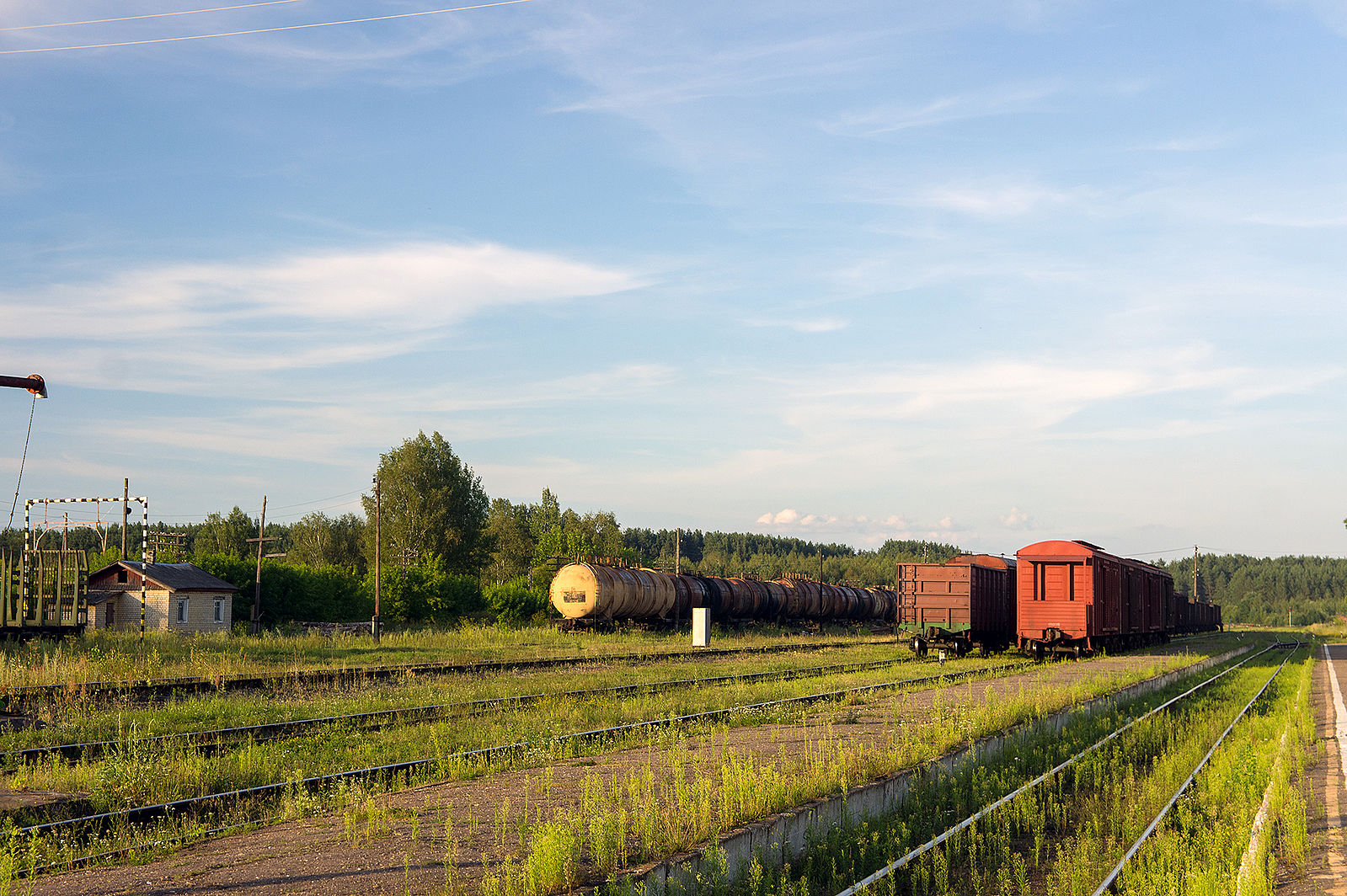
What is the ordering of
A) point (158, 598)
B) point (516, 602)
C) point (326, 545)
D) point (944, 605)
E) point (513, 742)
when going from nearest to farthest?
point (513, 742) → point (944, 605) → point (158, 598) → point (516, 602) → point (326, 545)

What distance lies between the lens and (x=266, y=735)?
14250 millimetres

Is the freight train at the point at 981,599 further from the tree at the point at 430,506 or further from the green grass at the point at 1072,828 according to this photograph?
the tree at the point at 430,506

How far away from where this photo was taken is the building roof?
127 feet

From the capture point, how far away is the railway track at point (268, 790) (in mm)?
8820

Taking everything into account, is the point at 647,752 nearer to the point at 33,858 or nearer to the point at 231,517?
the point at 33,858

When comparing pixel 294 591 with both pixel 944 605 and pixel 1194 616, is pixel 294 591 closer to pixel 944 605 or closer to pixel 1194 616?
pixel 944 605

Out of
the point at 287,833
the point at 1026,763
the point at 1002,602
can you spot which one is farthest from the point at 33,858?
the point at 1002,602

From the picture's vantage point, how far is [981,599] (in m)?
33.2

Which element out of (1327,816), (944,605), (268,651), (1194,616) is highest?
(944,605)

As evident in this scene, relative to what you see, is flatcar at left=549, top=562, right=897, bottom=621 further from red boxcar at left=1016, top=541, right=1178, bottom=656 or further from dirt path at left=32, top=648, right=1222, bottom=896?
dirt path at left=32, top=648, right=1222, bottom=896

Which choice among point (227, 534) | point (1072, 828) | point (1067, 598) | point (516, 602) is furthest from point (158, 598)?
point (227, 534)

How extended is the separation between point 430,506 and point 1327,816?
77261mm

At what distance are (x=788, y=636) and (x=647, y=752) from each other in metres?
35.6

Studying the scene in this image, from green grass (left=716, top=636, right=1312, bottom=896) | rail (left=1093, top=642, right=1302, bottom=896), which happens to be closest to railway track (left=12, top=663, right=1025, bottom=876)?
green grass (left=716, top=636, right=1312, bottom=896)
